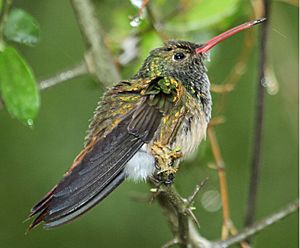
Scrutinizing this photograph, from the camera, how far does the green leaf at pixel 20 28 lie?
330 centimetres

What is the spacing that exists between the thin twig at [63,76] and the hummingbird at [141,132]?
0.31 m

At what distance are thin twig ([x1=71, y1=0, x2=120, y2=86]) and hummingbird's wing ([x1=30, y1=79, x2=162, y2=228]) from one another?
0.66m

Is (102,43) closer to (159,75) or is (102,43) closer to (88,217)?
(159,75)

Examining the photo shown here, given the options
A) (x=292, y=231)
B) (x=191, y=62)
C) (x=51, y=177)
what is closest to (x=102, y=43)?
(x=191, y=62)

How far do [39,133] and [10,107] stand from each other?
2974mm

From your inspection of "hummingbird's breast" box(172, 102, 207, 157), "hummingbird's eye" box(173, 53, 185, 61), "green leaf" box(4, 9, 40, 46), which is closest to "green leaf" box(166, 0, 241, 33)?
"hummingbird's eye" box(173, 53, 185, 61)

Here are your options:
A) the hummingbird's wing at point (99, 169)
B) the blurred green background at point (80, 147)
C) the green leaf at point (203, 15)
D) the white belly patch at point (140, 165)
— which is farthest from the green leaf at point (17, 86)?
the blurred green background at point (80, 147)

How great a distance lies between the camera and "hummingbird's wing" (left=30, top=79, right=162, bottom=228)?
2986 millimetres

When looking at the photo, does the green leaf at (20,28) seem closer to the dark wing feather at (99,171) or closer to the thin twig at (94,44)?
the dark wing feather at (99,171)

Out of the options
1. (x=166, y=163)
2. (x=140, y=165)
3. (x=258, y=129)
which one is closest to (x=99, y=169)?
(x=140, y=165)

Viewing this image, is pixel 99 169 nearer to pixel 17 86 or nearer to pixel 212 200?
pixel 17 86

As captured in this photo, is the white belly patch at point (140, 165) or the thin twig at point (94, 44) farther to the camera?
the thin twig at point (94, 44)

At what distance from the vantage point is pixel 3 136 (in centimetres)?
593

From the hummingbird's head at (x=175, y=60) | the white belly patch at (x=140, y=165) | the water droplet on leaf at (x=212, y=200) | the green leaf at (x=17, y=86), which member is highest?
the hummingbird's head at (x=175, y=60)
